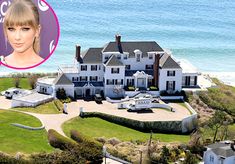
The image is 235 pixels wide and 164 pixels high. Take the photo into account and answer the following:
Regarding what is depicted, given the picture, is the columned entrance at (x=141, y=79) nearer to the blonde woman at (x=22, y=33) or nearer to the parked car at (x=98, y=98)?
the parked car at (x=98, y=98)

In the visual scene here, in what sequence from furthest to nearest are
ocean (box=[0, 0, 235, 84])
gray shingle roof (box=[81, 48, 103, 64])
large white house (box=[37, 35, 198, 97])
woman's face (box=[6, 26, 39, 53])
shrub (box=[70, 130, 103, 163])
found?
ocean (box=[0, 0, 235, 84]) < gray shingle roof (box=[81, 48, 103, 64]) < large white house (box=[37, 35, 198, 97]) < shrub (box=[70, 130, 103, 163]) < woman's face (box=[6, 26, 39, 53])

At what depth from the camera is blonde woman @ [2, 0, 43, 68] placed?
1950 cm

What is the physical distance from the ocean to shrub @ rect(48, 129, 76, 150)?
31.1m

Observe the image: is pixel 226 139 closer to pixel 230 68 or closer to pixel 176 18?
pixel 230 68

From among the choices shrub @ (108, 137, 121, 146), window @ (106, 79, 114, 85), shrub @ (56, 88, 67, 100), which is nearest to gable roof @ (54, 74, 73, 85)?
shrub @ (56, 88, 67, 100)

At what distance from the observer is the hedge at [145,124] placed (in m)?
51.3

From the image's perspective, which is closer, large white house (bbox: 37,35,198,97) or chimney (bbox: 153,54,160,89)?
large white house (bbox: 37,35,198,97)

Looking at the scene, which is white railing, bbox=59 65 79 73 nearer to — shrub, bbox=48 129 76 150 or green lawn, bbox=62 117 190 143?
green lawn, bbox=62 117 190 143

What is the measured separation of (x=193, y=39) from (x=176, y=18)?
66.5 ft

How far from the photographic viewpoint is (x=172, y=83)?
59.0 metres

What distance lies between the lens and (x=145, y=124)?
51.2m

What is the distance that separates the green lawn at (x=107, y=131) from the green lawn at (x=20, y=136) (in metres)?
2.55

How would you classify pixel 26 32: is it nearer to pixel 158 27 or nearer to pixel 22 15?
pixel 22 15

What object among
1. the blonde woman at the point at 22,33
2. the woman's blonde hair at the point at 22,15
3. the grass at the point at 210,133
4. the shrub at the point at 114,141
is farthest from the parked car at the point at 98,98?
the woman's blonde hair at the point at 22,15
